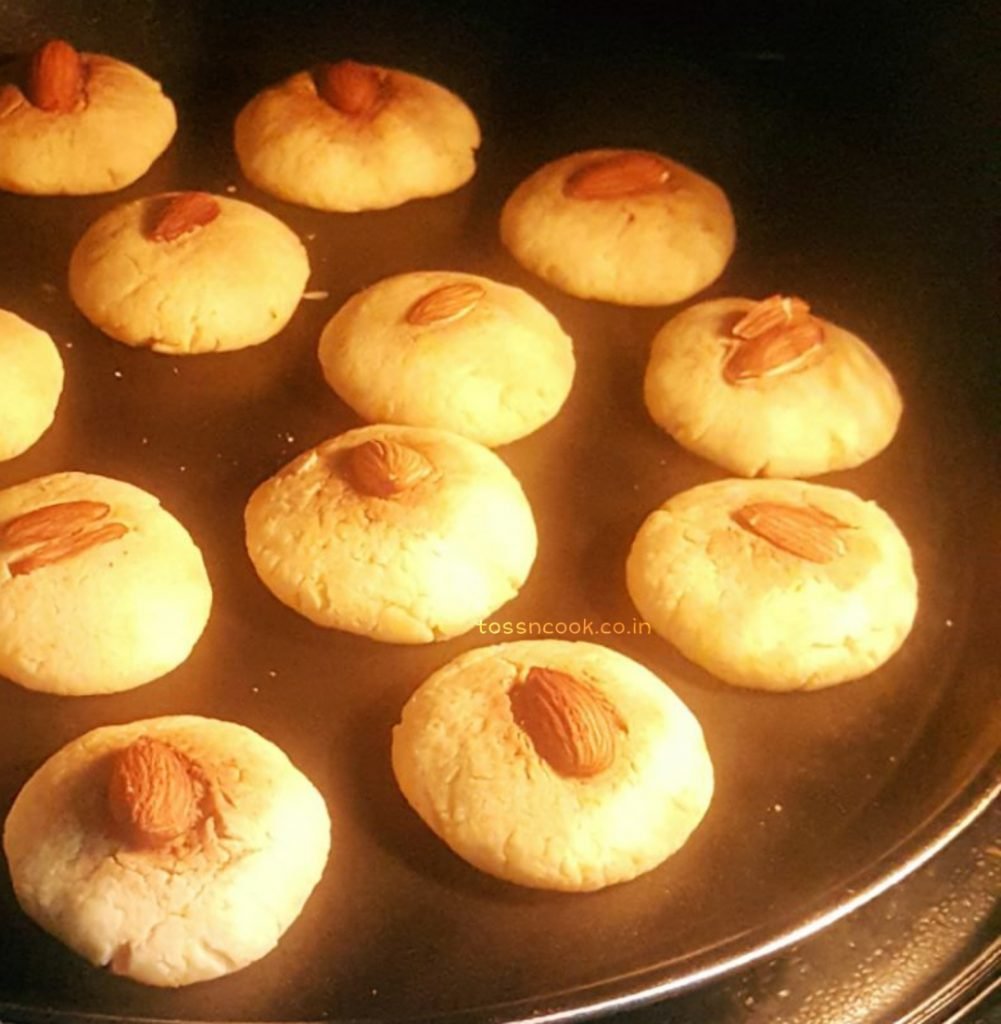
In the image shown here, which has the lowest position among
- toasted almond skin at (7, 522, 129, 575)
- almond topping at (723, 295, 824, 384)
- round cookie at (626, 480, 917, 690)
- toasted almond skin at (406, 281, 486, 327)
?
toasted almond skin at (7, 522, 129, 575)

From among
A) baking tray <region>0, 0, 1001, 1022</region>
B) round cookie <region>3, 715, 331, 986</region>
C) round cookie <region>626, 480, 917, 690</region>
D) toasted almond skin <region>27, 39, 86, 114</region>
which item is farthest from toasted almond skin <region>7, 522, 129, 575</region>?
toasted almond skin <region>27, 39, 86, 114</region>

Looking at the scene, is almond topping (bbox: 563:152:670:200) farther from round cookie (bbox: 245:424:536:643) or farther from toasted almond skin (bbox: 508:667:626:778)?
toasted almond skin (bbox: 508:667:626:778)

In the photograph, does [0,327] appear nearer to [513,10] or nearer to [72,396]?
[72,396]

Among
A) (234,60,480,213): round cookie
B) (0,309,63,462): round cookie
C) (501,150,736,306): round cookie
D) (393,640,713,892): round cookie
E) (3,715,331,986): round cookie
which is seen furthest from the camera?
(234,60,480,213): round cookie

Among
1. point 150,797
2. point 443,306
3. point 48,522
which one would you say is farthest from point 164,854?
point 443,306

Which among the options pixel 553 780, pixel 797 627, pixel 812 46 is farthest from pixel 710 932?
pixel 812 46

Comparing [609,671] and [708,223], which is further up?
[708,223]

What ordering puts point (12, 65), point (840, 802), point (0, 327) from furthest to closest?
point (12, 65) → point (0, 327) → point (840, 802)
